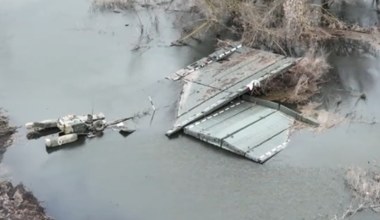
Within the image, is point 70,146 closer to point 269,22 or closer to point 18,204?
point 18,204

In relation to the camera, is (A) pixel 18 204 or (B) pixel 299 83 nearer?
(A) pixel 18 204

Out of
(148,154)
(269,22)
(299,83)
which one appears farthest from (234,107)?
(269,22)

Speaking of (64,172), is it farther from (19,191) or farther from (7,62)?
(7,62)

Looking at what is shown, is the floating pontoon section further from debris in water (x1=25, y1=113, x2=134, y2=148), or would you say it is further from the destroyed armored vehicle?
the destroyed armored vehicle

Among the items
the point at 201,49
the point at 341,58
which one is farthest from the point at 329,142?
the point at 201,49

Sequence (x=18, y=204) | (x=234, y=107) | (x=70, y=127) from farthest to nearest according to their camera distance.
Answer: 1. (x=234, y=107)
2. (x=70, y=127)
3. (x=18, y=204)

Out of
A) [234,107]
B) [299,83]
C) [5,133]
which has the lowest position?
[234,107]

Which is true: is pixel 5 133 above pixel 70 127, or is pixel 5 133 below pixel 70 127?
below

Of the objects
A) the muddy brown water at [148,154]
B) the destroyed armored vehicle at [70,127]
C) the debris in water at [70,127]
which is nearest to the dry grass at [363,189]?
the muddy brown water at [148,154]
